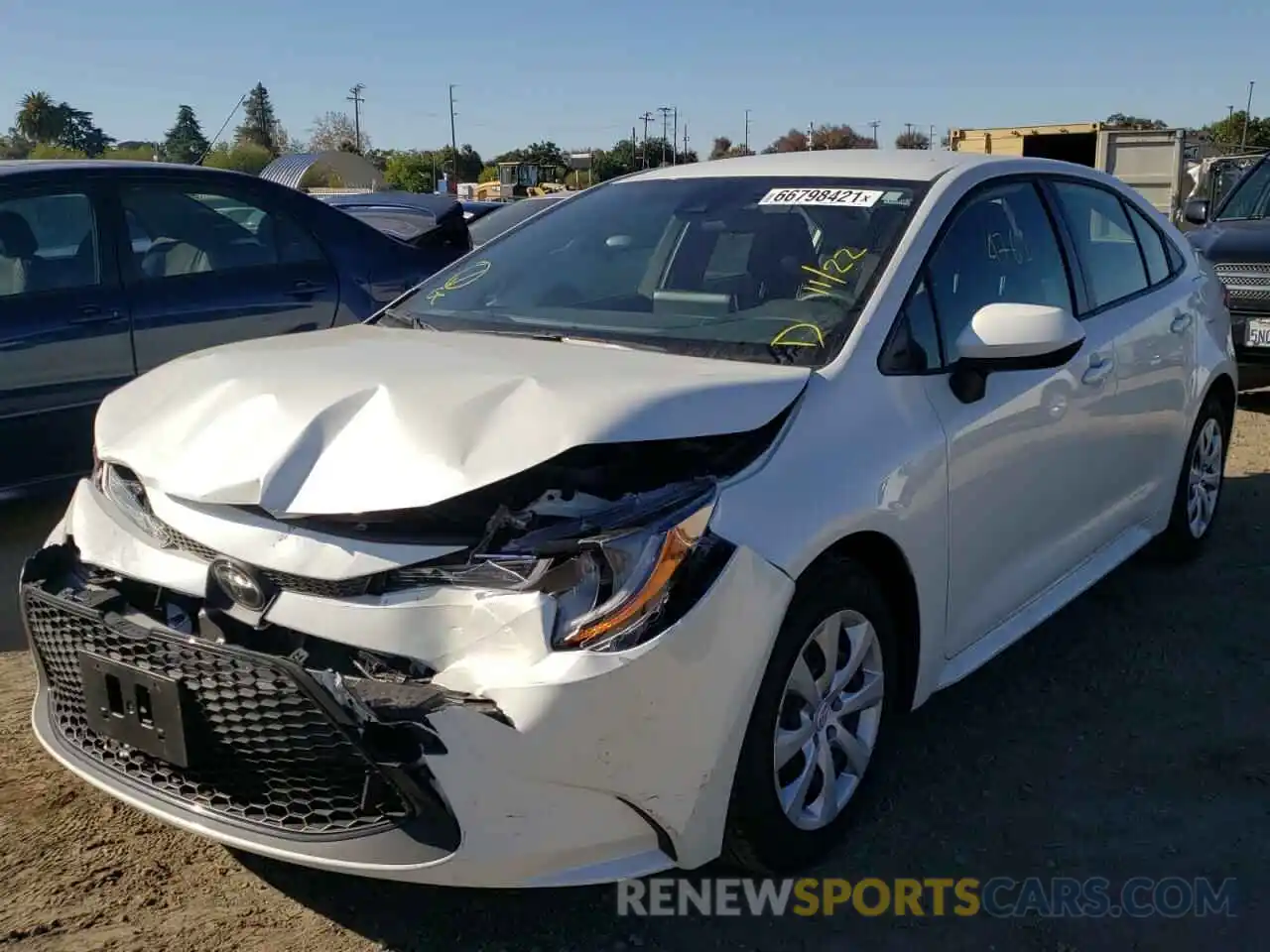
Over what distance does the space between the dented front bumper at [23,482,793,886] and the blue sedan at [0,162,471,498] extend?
2953mm

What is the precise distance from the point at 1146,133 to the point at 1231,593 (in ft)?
58.0

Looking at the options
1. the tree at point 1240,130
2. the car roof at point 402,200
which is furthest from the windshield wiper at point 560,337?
the tree at point 1240,130

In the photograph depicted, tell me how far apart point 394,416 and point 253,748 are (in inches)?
28.1

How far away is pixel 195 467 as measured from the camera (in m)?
2.53

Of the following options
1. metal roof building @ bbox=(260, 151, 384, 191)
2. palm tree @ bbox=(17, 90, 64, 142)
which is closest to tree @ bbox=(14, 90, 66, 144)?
palm tree @ bbox=(17, 90, 64, 142)

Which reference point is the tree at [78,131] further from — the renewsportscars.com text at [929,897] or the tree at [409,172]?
the renewsportscars.com text at [929,897]

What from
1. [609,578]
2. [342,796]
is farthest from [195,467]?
[609,578]

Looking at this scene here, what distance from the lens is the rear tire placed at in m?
4.87

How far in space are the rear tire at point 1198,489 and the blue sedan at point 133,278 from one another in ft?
12.3

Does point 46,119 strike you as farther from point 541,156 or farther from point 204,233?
point 204,233

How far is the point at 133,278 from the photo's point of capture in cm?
539

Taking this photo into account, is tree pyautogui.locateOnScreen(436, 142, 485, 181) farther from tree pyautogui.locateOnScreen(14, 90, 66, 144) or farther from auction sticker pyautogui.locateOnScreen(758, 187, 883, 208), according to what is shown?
auction sticker pyautogui.locateOnScreen(758, 187, 883, 208)

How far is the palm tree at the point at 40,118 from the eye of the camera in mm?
88812

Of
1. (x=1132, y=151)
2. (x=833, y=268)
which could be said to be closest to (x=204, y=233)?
(x=833, y=268)
